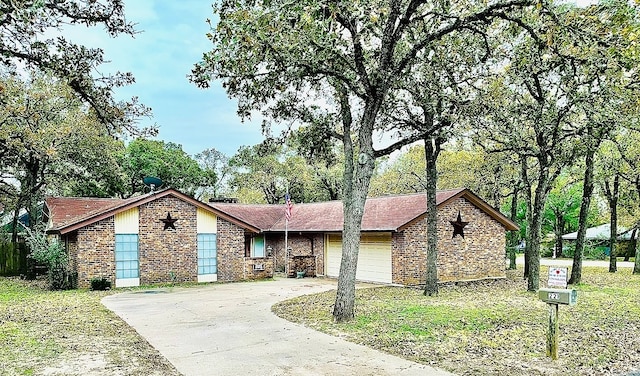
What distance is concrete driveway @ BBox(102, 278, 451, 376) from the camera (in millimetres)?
7176

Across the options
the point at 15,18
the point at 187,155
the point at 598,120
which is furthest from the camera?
the point at 187,155

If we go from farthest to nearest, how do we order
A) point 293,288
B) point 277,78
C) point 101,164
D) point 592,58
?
point 101,164
point 293,288
point 277,78
point 592,58

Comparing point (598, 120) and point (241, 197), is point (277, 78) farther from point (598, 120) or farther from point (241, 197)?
point (241, 197)

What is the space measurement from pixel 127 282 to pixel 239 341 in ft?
35.5

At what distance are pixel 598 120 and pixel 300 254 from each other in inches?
577

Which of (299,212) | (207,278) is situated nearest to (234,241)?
(207,278)

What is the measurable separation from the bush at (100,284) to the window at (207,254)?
3550 millimetres

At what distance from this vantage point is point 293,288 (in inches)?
701

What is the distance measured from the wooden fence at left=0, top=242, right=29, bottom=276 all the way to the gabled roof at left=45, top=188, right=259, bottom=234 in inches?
108

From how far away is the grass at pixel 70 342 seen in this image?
23.6 ft

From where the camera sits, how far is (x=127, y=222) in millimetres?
18453

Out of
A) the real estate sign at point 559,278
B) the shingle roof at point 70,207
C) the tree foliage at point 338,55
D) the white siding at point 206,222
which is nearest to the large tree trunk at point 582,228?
the tree foliage at point 338,55

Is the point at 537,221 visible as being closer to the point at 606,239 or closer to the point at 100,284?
the point at 100,284

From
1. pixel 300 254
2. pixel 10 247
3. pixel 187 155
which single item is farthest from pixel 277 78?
pixel 187 155
